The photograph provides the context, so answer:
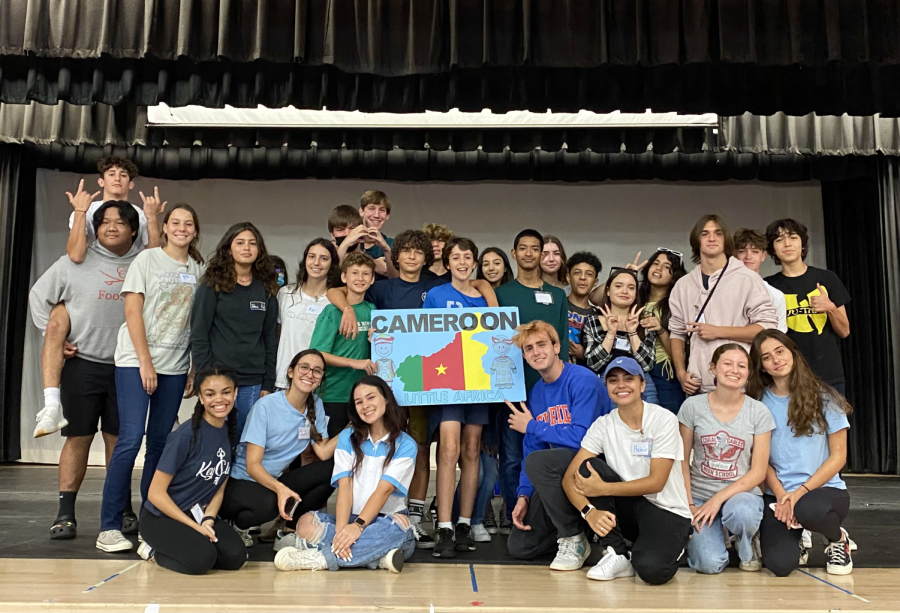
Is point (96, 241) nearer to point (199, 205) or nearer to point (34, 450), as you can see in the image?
point (199, 205)

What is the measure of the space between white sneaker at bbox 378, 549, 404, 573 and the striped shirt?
0.22 m

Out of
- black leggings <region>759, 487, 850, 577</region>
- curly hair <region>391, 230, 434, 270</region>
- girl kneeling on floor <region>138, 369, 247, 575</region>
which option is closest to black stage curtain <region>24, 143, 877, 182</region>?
curly hair <region>391, 230, 434, 270</region>

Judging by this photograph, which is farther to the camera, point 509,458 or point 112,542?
point 509,458

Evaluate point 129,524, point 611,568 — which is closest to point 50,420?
point 129,524

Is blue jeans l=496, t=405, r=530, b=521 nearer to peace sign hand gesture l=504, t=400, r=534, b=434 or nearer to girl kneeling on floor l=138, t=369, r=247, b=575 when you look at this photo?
peace sign hand gesture l=504, t=400, r=534, b=434

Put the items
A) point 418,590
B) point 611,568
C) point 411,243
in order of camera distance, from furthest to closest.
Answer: point 411,243 < point 611,568 < point 418,590

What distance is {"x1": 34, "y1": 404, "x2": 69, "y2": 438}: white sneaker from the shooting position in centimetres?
361

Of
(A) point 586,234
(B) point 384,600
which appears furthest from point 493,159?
(B) point 384,600

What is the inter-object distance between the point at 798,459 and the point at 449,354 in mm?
1788

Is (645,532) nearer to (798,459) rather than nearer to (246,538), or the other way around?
(798,459)

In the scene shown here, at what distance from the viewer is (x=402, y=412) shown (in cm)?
372

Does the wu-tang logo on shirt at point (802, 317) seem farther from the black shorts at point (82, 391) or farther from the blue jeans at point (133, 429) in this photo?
the black shorts at point (82, 391)

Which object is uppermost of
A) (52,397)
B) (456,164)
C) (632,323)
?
(456,164)

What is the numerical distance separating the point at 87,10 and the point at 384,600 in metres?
3.79
